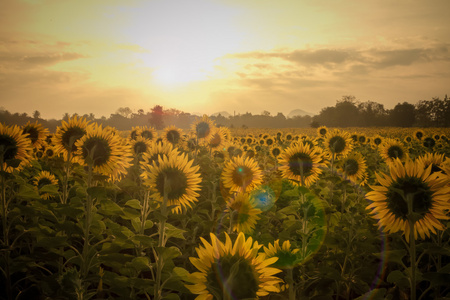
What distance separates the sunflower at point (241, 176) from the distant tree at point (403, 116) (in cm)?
8958

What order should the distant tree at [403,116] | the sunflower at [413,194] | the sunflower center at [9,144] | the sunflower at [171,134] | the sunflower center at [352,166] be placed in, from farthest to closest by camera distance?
1. the distant tree at [403,116]
2. the sunflower at [171,134]
3. the sunflower center at [352,166]
4. the sunflower center at [9,144]
5. the sunflower at [413,194]

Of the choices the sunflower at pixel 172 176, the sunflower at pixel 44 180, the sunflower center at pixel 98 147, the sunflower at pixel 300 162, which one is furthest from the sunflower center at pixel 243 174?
the sunflower at pixel 44 180

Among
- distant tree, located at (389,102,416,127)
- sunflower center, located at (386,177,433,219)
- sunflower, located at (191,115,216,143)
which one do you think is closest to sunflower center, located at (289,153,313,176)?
sunflower center, located at (386,177,433,219)

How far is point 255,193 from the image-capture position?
4.00m

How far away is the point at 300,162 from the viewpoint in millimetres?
4727

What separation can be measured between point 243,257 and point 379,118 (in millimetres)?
94970

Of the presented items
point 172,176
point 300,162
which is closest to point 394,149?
point 300,162

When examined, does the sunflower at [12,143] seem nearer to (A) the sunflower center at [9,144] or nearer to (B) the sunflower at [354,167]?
(A) the sunflower center at [9,144]

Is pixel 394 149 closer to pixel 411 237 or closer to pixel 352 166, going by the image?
pixel 352 166

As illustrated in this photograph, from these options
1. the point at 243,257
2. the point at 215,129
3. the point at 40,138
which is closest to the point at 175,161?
the point at 243,257

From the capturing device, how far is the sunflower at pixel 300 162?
4.90 metres

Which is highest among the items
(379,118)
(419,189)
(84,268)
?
(379,118)

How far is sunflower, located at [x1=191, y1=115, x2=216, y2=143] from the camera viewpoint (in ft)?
32.4

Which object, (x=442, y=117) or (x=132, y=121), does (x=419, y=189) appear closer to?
(x=132, y=121)
